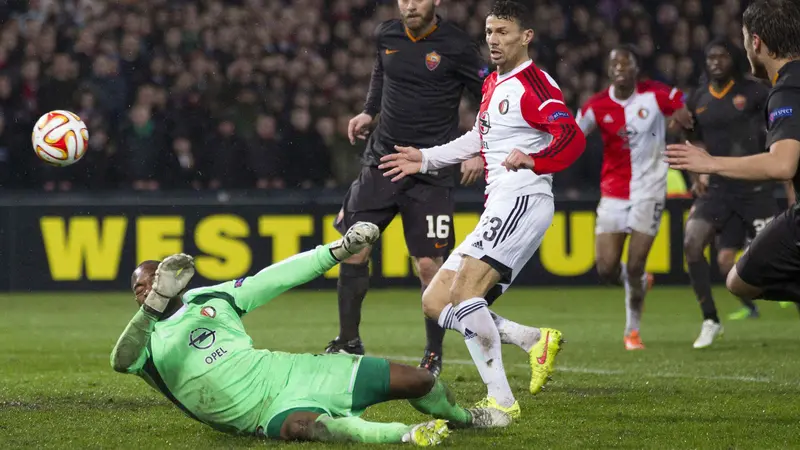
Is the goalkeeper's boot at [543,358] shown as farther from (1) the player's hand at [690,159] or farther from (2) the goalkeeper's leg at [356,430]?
(1) the player's hand at [690,159]

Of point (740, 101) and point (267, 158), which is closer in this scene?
point (740, 101)

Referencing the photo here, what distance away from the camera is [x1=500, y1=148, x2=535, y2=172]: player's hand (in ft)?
19.7

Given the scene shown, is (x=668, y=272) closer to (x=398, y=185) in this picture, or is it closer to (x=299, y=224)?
(x=299, y=224)

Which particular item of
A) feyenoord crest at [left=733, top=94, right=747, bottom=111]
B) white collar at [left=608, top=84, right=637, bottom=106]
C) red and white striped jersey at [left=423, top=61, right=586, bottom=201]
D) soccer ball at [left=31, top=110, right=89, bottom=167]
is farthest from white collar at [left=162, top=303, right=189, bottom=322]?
feyenoord crest at [left=733, top=94, right=747, bottom=111]

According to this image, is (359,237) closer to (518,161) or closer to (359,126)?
(518,161)

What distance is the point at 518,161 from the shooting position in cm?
599

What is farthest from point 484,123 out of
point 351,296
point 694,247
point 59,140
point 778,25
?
point 694,247

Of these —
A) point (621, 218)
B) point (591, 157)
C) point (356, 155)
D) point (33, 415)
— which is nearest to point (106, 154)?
point (356, 155)

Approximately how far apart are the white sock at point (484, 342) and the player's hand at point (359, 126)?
8.32 ft

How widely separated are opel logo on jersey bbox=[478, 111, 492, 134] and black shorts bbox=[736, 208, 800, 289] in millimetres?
1533

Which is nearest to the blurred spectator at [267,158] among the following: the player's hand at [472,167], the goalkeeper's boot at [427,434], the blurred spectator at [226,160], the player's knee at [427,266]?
the blurred spectator at [226,160]

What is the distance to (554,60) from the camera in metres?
17.7

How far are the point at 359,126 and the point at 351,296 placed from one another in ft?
3.88

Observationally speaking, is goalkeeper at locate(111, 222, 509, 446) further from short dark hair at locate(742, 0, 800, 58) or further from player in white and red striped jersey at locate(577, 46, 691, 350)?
player in white and red striped jersey at locate(577, 46, 691, 350)
